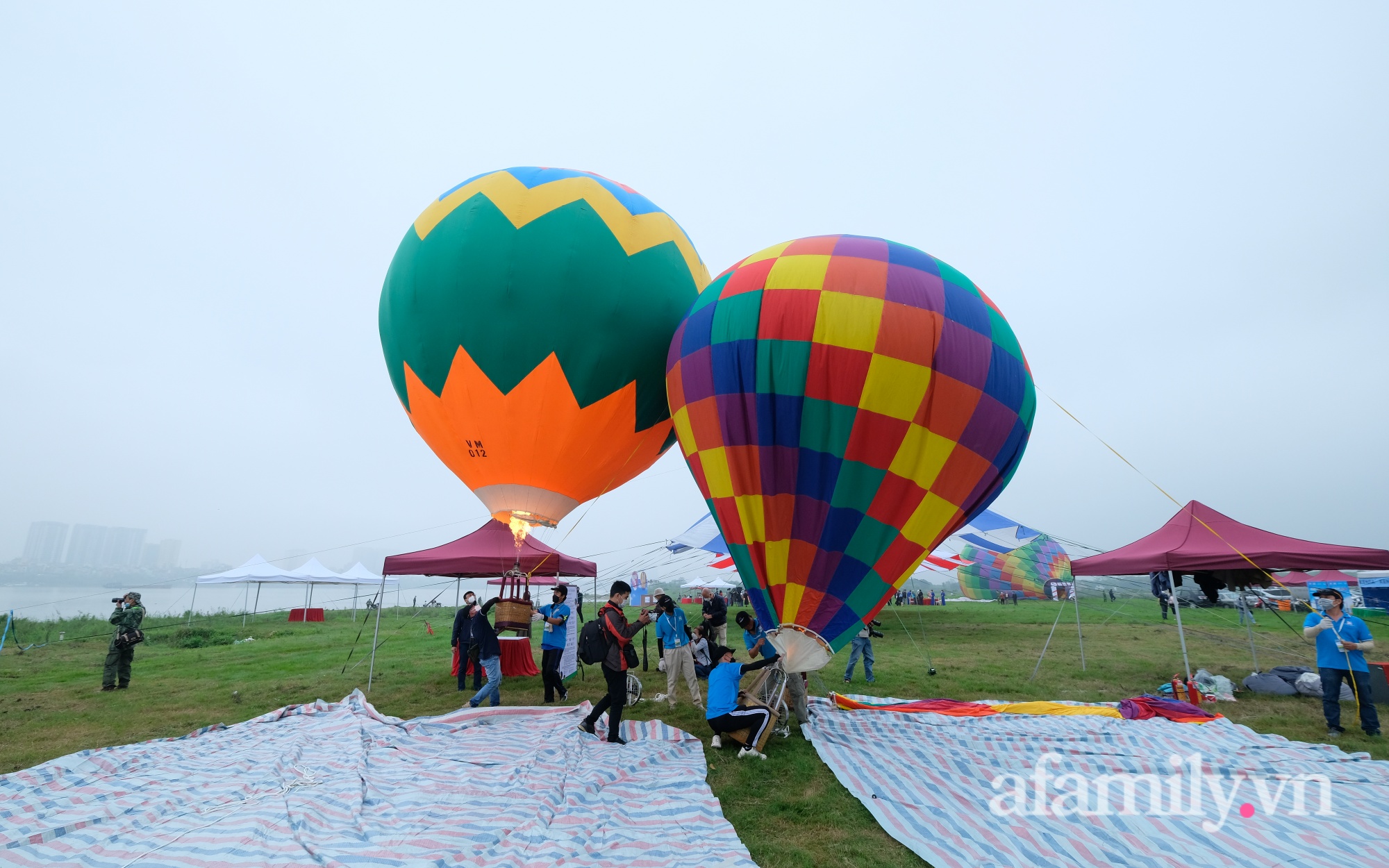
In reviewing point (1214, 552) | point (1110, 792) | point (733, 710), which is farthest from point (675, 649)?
point (1214, 552)

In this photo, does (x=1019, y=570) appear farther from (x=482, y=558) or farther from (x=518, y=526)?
(x=518, y=526)

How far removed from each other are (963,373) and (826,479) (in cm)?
151

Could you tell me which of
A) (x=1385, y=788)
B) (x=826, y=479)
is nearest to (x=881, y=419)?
(x=826, y=479)

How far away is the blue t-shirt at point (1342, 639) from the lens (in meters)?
6.07

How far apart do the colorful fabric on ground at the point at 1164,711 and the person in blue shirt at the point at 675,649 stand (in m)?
4.77

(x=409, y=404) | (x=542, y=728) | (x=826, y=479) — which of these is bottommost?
(x=542, y=728)

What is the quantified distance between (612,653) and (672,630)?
2648 mm

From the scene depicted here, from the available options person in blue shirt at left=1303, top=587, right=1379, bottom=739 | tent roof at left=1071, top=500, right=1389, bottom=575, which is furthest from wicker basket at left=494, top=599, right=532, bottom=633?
person in blue shirt at left=1303, top=587, right=1379, bottom=739

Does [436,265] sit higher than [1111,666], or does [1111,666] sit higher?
[436,265]

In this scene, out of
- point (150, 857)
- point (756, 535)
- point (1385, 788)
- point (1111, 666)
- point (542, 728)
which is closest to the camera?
point (150, 857)

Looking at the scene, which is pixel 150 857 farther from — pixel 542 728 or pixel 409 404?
pixel 409 404

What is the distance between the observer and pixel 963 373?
535cm

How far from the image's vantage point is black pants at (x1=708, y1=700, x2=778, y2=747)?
Answer: 5426 mm

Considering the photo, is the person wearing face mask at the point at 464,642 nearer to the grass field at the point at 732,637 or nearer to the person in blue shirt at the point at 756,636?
the grass field at the point at 732,637
